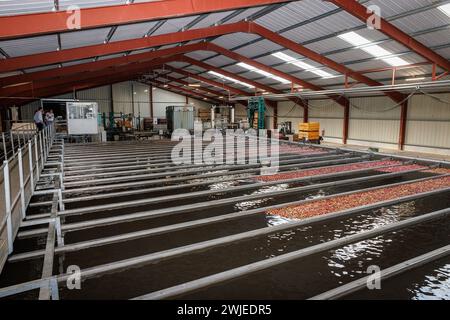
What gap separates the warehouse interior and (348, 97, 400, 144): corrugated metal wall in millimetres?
178

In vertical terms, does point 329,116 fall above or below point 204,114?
below

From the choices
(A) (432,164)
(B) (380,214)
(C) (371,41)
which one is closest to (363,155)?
(A) (432,164)

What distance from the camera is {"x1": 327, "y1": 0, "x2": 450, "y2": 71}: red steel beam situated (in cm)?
945

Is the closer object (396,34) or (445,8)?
(445,8)

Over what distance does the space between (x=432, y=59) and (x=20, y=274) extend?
14413 mm

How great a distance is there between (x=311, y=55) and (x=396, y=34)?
4.05 m

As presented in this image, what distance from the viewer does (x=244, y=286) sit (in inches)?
124

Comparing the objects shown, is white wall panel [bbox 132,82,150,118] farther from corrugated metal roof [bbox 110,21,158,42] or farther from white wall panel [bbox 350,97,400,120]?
corrugated metal roof [bbox 110,21,158,42]

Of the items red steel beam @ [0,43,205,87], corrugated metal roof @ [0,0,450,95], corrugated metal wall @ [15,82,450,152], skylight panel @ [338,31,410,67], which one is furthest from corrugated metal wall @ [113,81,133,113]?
skylight panel @ [338,31,410,67]

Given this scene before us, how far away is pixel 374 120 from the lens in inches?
773

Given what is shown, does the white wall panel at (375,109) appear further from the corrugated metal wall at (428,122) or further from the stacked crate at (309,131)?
the stacked crate at (309,131)

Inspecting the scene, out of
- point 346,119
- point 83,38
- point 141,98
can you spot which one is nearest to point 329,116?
point 346,119

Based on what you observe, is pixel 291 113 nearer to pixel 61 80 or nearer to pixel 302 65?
pixel 302 65

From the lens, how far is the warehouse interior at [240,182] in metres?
3.33
